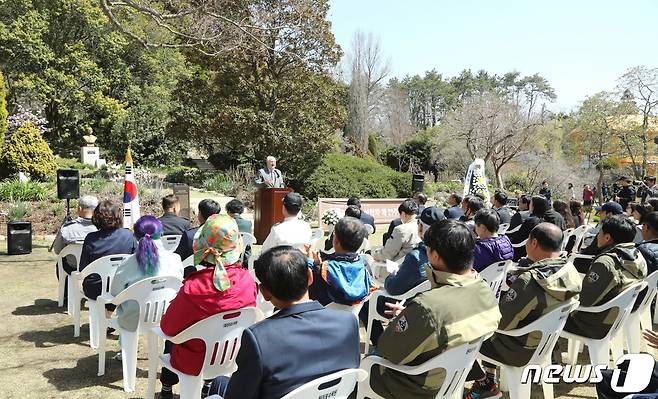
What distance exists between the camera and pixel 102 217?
4.52 m

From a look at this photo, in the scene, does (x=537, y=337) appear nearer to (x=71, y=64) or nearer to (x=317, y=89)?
(x=317, y=89)

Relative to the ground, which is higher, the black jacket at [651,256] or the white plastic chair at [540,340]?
the black jacket at [651,256]

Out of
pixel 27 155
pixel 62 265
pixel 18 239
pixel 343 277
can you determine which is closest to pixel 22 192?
pixel 27 155

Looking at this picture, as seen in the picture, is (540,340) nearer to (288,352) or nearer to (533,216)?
(288,352)

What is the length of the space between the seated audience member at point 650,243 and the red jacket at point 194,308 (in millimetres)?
3322

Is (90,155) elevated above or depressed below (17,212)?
above

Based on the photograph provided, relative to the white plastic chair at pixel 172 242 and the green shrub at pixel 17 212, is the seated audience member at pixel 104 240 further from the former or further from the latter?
the green shrub at pixel 17 212

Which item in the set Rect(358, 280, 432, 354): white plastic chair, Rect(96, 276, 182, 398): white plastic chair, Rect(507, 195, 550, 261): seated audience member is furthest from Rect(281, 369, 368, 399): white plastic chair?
Rect(507, 195, 550, 261): seated audience member

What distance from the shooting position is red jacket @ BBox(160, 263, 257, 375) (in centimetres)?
289

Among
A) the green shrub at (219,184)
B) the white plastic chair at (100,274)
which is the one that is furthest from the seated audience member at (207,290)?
the green shrub at (219,184)

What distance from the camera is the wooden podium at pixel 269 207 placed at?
934 centimetres

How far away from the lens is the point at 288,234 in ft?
16.1

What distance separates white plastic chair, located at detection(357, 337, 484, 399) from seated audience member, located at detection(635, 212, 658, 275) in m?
2.56

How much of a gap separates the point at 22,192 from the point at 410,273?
11.4 metres
